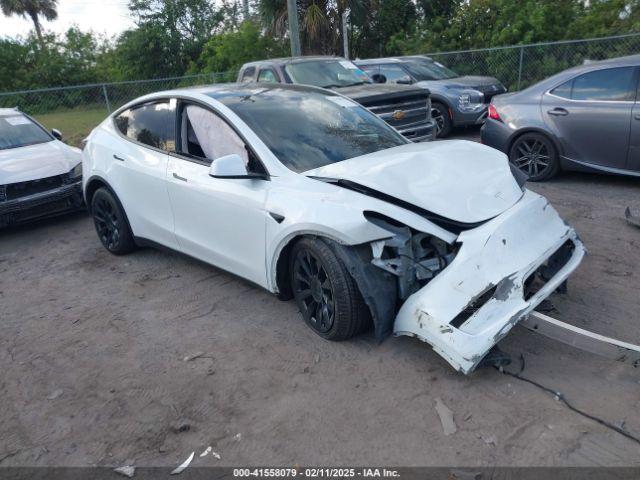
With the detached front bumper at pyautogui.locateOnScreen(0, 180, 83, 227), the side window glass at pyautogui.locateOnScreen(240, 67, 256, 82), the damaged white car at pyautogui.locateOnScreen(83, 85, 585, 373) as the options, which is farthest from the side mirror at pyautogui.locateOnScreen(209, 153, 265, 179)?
the side window glass at pyautogui.locateOnScreen(240, 67, 256, 82)

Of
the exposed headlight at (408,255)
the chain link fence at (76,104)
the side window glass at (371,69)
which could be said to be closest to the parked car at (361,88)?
the side window glass at (371,69)

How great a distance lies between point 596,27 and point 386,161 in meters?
14.9

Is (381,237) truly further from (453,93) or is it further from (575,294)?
(453,93)

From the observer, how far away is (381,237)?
333 cm

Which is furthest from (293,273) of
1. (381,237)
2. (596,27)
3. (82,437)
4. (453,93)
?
(596,27)

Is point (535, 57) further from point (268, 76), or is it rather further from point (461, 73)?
Answer: point (268, 76)

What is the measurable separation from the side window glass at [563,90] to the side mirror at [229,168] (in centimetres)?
486

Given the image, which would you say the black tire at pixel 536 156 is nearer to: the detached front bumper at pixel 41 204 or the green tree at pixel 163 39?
the detached front bumper at pixel 41 204

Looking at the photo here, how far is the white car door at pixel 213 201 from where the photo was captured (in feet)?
13.0

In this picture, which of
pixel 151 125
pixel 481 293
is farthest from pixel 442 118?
pixel 481 293

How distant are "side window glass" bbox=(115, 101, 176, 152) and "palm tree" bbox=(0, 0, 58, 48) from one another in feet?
139

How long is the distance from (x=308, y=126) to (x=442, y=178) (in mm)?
1250

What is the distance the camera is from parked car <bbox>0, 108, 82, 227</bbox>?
22.1ft

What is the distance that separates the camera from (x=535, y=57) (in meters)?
13.9
